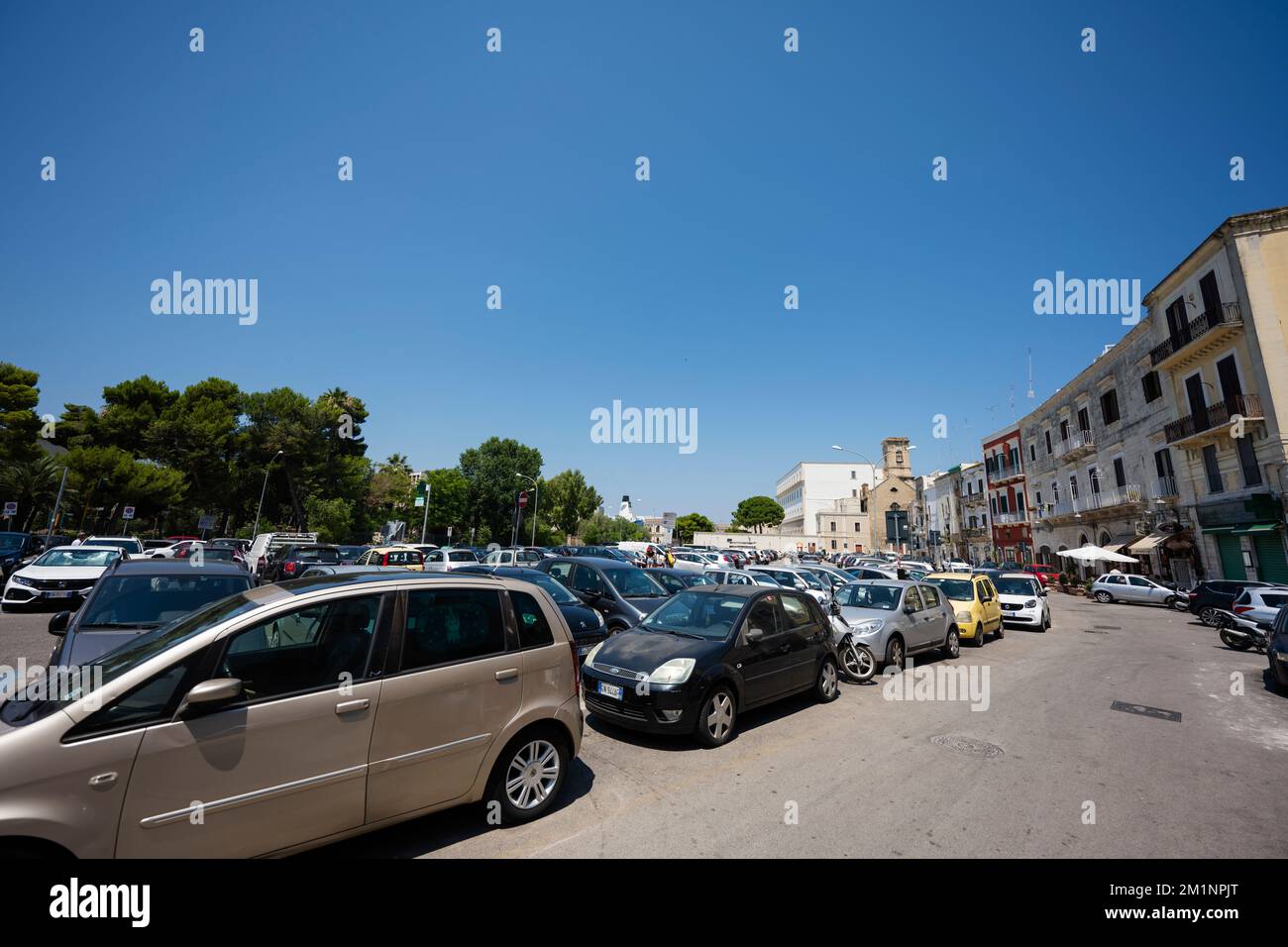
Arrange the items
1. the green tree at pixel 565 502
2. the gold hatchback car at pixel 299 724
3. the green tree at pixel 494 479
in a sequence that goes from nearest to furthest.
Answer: the gold hatchback car at pixel 299 724, the green tree at pixel 494 479, the green tree at pixel 565 502

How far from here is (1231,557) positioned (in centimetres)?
2309

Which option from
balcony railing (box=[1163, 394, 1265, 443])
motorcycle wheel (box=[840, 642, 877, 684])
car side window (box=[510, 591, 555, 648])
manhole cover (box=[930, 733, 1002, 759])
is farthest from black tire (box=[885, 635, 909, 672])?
balcony railing (box=[1163, 394, 1265, 443])

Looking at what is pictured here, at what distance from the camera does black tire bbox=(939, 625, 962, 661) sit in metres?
12.0

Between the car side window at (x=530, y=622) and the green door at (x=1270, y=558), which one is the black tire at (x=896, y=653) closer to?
the car side window at (x=530, y=622)

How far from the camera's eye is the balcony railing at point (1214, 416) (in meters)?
21.6

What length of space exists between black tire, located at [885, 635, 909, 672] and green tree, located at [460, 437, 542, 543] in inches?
2206

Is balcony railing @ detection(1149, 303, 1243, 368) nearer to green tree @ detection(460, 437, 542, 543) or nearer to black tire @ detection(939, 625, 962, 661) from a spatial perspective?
black tire @ detection(939, 625, 962, 661)

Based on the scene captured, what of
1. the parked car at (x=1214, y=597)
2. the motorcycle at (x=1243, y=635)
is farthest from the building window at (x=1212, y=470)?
the motorcycle at (x=1243, y=635)

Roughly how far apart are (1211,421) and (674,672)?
30.1 metres

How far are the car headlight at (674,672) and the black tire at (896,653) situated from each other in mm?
6035

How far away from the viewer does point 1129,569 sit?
100 ft

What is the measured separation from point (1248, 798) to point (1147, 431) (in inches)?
1269

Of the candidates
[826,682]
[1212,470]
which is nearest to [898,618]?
[826,682]
